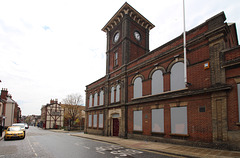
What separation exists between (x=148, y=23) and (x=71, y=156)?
842 inches

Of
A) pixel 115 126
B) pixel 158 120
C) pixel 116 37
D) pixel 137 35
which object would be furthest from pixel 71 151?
pixel 137 35

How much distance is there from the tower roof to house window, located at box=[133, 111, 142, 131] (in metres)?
13.4

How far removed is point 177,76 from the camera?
13141mm

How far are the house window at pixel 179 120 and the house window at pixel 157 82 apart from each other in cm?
235

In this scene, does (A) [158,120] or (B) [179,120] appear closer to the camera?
(B) [179,120]

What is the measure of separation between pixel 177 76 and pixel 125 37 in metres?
10.1

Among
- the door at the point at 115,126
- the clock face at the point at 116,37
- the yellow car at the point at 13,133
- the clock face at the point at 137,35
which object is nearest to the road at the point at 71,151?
the yellow car at the point at 13,133

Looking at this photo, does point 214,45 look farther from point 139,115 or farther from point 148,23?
point 148,23

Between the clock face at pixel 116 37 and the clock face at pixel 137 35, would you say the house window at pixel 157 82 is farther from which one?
the clock face at pixel 116 37

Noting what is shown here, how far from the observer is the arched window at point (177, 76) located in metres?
12.8

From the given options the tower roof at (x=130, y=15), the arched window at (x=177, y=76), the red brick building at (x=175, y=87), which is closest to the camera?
the red brick building at (x=175, y=87)

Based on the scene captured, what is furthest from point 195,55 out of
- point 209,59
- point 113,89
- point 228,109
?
point 113,89

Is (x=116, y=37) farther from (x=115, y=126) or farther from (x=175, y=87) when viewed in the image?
(x=175, y=87)

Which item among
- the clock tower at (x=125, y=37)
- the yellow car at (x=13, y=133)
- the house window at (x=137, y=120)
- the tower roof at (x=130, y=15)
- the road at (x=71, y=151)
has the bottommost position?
the yellow car at (x=13, y=133)
